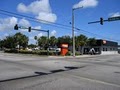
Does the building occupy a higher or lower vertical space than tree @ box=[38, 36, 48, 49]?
lower

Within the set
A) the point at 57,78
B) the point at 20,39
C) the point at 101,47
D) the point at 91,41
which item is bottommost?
the point at 57,78

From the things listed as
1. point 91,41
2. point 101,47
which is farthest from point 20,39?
point 101,47

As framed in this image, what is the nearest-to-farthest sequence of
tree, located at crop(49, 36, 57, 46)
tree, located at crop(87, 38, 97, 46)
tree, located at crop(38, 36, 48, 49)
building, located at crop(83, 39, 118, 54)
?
1. tree, located at crop(87, 38, 97, 46)
2. building, located at crop(83, 39, 118, 54)
3. tree, located at crop(49, 36, 57, 46)
4. tree, located at crop(38, 36, 48, 49)

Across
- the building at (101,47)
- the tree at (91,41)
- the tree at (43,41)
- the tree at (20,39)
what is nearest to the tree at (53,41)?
the tree at (43,41)

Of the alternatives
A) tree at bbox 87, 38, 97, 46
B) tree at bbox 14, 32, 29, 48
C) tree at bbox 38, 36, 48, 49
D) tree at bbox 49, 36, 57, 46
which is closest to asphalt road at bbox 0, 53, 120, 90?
tree at bbox 87, 38, 97, 46

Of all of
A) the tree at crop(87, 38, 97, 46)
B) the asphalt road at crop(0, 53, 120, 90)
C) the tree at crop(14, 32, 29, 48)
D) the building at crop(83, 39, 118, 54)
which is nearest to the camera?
the asphalt road at crop(0, 53, 120, 90)

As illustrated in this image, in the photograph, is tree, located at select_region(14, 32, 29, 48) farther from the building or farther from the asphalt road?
the asphalt road

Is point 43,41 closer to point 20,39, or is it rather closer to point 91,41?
point 20,39

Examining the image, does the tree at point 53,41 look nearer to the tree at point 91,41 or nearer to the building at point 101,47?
the building at point 101,47

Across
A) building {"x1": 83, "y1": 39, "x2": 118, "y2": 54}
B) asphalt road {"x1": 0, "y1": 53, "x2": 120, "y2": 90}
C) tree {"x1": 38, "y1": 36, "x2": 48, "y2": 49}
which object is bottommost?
asphalt road {"x1": 0, "y1": 53, "x2": 120, "y2": 90}

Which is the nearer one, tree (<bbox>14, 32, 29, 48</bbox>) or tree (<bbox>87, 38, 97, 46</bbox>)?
tree (<bbox>87, 38, 97, 46</bbox>)

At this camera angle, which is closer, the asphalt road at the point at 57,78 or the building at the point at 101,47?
the asphalt road at the point at 57,78

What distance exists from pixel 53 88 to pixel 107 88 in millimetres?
2488

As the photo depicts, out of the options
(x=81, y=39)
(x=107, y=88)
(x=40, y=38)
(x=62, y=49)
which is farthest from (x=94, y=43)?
(x=107, y=88)
